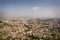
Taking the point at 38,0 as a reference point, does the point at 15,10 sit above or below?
below

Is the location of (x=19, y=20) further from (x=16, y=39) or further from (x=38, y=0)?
(x=38, y=0)

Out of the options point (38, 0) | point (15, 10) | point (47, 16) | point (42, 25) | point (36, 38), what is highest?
point (38, 0)

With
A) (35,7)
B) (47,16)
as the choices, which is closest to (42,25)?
(47,16)

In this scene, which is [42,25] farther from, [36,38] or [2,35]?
[2,35]

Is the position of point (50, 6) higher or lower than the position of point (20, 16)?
higher

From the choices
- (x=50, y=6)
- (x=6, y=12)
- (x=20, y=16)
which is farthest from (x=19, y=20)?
(x=50, y=6)

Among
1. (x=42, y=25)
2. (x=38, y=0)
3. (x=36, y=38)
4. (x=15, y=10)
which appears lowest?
(x=36, y=38)
